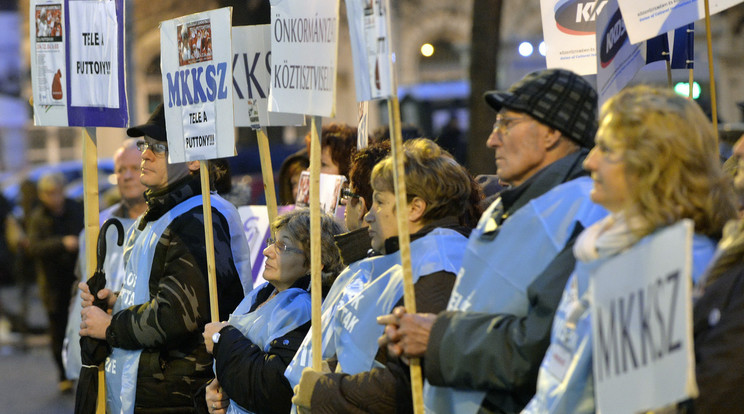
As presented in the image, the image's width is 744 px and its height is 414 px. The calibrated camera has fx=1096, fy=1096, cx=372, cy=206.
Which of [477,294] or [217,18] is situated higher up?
[217,18]

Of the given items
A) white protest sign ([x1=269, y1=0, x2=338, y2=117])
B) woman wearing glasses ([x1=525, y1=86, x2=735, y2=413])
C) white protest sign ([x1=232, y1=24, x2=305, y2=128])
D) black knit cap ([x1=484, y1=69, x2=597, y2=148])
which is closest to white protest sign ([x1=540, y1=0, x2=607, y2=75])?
white protest sign ([x1=232, y1=24, x2=305, y2=128])

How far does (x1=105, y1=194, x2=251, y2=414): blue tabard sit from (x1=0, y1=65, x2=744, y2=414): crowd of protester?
0.03ft

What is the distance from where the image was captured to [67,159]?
26875 mm

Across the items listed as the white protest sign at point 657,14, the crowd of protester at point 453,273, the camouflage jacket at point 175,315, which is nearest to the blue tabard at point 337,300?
the crowd of protester at point 453,273

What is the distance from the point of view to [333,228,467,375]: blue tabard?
355cm

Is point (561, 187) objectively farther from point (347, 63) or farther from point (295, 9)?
point (347, 63)

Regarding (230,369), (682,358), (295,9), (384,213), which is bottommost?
(230,369)

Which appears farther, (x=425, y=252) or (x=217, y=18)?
(x=217, y=18)

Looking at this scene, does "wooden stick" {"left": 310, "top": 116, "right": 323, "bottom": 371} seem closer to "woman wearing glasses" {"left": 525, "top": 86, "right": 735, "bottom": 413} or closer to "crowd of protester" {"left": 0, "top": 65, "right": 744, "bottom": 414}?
"crowd of protester" {"left": 0, "top": 65, "right": 744, "bottom": 414}

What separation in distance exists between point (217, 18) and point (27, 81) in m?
18.2

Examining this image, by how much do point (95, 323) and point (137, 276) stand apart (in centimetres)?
31

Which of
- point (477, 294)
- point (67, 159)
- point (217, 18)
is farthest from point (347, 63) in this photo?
point (477, 294)

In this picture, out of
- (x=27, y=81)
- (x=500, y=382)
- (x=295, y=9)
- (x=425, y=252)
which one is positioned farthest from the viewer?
(x=27, y=81)

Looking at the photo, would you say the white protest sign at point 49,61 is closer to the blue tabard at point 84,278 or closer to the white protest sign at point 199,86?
the white protest sign at point 199,86
